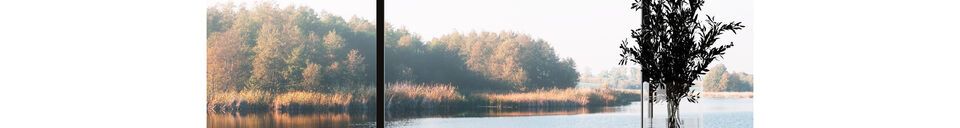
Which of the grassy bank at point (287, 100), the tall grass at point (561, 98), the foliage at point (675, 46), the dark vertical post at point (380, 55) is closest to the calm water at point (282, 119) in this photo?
the grassy bank at point (287, 100)

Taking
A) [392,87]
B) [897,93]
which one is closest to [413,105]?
[392,87]

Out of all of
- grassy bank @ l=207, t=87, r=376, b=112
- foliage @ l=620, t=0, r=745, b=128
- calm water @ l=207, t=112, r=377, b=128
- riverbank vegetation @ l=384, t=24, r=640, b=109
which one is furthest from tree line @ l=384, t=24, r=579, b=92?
foliage @ l=620, t=0, r=745, b=128

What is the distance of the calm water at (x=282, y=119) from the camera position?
7629 millimetres

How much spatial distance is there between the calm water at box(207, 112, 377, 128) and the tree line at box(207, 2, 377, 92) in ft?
1.01

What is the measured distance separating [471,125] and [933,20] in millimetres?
3494

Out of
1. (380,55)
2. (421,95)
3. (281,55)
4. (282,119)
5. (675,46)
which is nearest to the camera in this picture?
(380,55)

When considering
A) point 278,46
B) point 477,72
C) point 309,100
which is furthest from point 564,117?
point 278,46

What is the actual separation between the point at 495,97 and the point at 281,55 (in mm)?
1598

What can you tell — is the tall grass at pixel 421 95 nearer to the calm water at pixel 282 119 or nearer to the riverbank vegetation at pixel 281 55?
the riverbank vegetation at pixel 281 55

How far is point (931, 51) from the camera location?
521 centimetres

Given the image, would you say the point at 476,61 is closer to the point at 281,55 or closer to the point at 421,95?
the point at 421,95

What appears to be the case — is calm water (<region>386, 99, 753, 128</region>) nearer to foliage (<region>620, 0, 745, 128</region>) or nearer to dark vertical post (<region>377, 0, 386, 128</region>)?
foliage (<region>620, 0, 745, 128</region>)

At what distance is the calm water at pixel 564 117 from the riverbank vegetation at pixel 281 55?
58 centimetres

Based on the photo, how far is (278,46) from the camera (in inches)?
288
